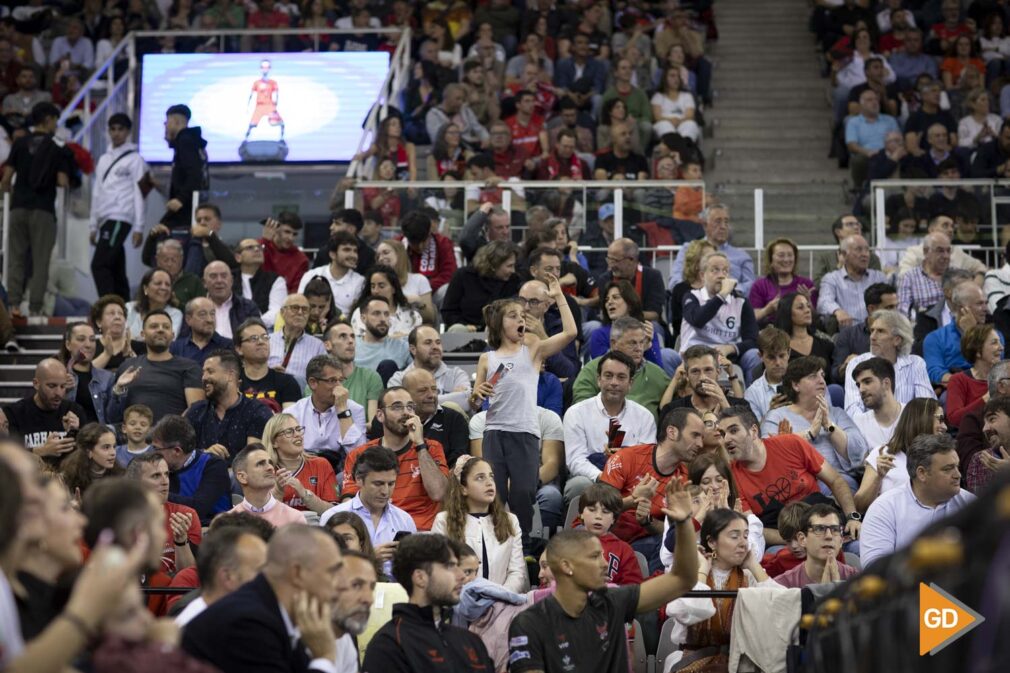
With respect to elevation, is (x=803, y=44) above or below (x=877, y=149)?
above

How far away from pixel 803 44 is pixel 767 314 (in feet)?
27.8

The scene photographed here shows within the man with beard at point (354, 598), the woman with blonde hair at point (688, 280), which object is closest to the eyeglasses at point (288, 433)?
the man with beard at point (354, 598)

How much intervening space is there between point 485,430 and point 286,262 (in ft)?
15.4

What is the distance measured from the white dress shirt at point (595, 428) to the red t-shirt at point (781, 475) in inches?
34.6

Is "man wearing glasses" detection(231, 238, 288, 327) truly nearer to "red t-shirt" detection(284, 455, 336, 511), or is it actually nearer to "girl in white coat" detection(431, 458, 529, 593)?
"red t-shirt" detection(284, 455, 336, 511)

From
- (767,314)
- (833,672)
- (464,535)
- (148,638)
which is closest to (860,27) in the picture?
(767,314)

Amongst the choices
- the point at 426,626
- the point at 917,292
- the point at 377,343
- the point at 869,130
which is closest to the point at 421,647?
the point at 426,626

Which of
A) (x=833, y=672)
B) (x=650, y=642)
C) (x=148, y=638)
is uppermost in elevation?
(x=148, y=638)

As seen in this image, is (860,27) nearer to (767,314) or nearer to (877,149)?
(877,149)

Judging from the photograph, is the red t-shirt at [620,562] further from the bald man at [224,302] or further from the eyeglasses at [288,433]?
the bald man at [224,302]

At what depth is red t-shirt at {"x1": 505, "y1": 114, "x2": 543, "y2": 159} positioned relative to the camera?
16.1 m

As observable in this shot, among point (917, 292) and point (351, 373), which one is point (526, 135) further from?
point (351, 373)

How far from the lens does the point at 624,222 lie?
46.3 ft

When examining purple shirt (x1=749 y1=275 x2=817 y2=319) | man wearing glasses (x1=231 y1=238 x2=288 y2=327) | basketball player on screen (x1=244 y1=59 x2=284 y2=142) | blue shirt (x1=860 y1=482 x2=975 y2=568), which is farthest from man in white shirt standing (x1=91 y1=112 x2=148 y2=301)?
blue shirt (x1=860 y1=482 x2=975 y2=568)
